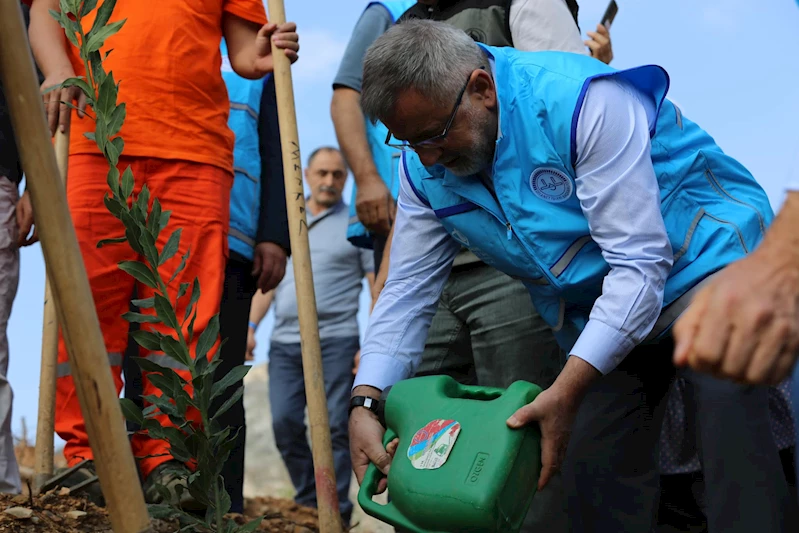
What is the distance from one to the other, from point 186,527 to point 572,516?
43.8 inches

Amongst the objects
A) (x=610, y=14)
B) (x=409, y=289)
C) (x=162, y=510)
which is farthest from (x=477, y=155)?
(x=610, y=14)

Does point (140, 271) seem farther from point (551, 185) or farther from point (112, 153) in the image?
point (551, 185)

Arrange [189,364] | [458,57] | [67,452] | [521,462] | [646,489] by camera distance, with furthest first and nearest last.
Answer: [67,452] → [646,489] → [458,57] → [189,364] → [521,462]

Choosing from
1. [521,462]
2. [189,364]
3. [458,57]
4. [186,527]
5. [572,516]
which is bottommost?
[572,516]

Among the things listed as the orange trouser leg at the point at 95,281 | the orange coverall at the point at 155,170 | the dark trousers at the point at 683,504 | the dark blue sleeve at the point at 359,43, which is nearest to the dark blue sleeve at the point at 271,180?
the dark blue sleeve at the point at 359,43

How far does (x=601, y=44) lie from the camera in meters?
4.14

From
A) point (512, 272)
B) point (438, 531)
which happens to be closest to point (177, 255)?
point (512, 272)

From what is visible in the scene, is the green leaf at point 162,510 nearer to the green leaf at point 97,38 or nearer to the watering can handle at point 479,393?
the watering can handle at point 479,393

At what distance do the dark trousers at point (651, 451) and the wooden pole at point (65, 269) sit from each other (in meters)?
1.51

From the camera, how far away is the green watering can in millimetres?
2303

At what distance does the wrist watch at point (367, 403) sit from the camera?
2.93m

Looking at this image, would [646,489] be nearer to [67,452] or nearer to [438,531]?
[438,531]

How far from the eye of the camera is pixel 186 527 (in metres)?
2.57

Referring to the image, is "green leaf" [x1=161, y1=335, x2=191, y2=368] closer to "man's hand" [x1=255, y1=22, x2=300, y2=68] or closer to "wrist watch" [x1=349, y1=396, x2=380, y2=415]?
"wrist watch" [x1=349, y1=396, x2=380, y2=415]
